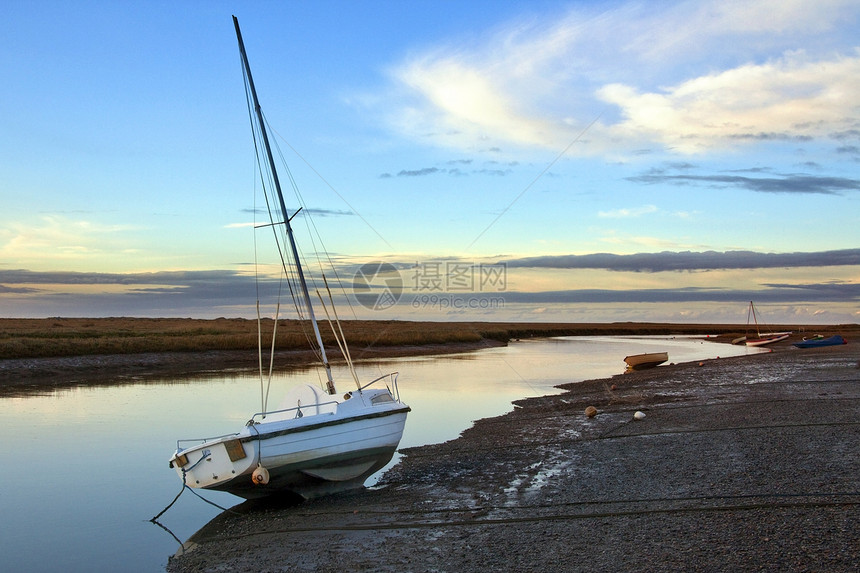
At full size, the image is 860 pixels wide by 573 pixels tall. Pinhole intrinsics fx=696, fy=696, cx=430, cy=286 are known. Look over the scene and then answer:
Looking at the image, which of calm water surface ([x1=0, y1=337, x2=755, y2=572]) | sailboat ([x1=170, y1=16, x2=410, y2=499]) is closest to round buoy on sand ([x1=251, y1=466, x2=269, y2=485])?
sailboat ([x1=170, y1=16, x2=410, y2=499])

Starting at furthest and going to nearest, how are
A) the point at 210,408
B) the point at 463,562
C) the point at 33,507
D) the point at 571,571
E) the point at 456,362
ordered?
the point at 456,362 → the point at 210,408 → the point at 33,507 → the point at 463,562 → the point at 571,571

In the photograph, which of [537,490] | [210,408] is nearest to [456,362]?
[210,408]

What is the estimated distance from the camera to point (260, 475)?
11984mm

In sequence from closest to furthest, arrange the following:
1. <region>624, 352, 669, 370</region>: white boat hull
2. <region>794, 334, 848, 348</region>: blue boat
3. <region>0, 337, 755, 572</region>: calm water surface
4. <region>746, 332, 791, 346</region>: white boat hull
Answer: <region>0, 337, 755, 572</region>: calm water surface < <region>624, 352, 669, 370</region>: white boat hull < <region>794, 334, 848, 348</region>: blue boat < <region>746, 332, 791, 346</region>: white boat hull

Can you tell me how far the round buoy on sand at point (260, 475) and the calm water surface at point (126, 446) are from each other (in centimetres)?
149

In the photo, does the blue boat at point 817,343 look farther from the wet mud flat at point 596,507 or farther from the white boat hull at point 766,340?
the wet mud flat at point 596,507

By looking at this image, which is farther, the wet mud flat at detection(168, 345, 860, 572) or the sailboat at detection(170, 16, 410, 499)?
the sailboat at detection(170, 16, 410, 499)

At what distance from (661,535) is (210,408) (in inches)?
781

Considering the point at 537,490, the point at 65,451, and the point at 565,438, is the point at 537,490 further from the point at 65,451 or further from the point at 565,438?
the point at 65,451

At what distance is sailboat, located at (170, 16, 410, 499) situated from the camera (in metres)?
12.0

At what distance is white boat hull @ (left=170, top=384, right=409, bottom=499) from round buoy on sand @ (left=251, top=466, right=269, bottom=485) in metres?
0.04

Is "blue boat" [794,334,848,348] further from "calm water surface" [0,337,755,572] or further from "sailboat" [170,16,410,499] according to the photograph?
"sailboat" [170,16,410,499]

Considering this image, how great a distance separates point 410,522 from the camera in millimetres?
10805

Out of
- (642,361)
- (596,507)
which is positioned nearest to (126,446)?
(596,507)
